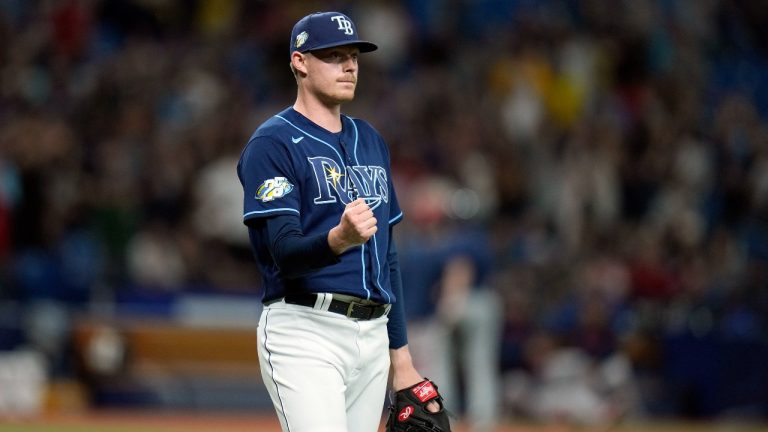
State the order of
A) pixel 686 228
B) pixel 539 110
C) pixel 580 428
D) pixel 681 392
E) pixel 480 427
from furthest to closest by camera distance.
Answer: pixel 539 110, pixel 686 228, pixel 681 392, pixel 580 428, pixel 480 427

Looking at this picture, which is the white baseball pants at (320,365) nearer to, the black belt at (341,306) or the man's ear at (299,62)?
the black belt at (341,306)

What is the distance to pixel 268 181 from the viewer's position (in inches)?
192

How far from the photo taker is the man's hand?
4520 millimetres

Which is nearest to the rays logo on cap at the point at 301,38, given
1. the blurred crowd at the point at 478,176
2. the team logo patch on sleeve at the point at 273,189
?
the team logo patch on sleeve at the point at 273,189

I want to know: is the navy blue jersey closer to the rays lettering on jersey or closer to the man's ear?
the rays lettering on jersey

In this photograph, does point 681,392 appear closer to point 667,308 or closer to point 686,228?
point 667,308

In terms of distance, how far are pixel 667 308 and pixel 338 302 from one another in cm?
973

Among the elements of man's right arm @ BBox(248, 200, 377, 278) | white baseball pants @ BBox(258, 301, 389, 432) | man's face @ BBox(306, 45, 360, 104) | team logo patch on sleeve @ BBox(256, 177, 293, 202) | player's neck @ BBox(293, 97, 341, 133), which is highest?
man's face @ BBox(306, 45, 360, 104)

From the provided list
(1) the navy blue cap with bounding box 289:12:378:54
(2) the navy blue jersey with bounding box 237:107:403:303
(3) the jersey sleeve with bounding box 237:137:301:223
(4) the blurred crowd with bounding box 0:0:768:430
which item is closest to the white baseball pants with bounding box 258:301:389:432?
(2) the navy blue jersey with bounding box 237:107:403:303

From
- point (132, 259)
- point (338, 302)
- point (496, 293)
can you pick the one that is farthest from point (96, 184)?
point (338, 302)

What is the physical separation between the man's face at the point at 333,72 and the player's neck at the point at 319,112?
0.19 feet

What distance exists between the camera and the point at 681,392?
1387 centimetres

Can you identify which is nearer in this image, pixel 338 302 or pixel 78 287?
pixel 338 302

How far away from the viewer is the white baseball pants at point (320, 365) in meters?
4.83
